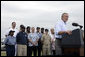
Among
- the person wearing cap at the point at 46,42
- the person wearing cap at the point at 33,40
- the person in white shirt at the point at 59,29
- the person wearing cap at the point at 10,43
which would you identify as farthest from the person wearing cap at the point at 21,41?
the person in white shirt at the point at 59,29

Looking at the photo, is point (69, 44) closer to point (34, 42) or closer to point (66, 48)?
point (66, 48)

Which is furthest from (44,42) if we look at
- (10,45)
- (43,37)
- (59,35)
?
(59,35)

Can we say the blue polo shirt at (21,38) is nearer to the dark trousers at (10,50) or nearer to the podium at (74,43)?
the dark trousers at (10,50)

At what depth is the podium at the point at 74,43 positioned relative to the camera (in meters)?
4.97

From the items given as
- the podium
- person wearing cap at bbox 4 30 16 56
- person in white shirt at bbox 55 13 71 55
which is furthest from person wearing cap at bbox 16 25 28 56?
the podium

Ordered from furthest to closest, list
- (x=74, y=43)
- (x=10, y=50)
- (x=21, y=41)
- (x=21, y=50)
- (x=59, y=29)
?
(x=10, y=50) < (x=21, y=41) < (x=21, y=50) < (x=59, y=29) < (x=74, y=43)

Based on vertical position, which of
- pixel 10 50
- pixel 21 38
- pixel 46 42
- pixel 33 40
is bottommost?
pixel 10 50

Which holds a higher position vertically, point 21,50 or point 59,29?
point 59,29

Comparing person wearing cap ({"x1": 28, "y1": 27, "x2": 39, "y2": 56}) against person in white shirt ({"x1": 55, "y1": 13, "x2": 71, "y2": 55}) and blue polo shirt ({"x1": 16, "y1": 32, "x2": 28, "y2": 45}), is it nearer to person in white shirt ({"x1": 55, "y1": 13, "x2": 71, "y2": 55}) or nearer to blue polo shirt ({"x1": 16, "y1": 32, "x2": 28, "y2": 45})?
blue polo shirt ({"x1": 16, "y1": 32, "x2": 28, "y2": 45})

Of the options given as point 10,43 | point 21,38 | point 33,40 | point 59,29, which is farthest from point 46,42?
point 59,29

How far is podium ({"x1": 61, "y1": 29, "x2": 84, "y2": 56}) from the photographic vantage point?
4969 mm

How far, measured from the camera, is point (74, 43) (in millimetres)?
5027

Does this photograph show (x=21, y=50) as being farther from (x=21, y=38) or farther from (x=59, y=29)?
(x=59, y=29)

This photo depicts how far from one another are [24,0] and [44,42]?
3.10 m
